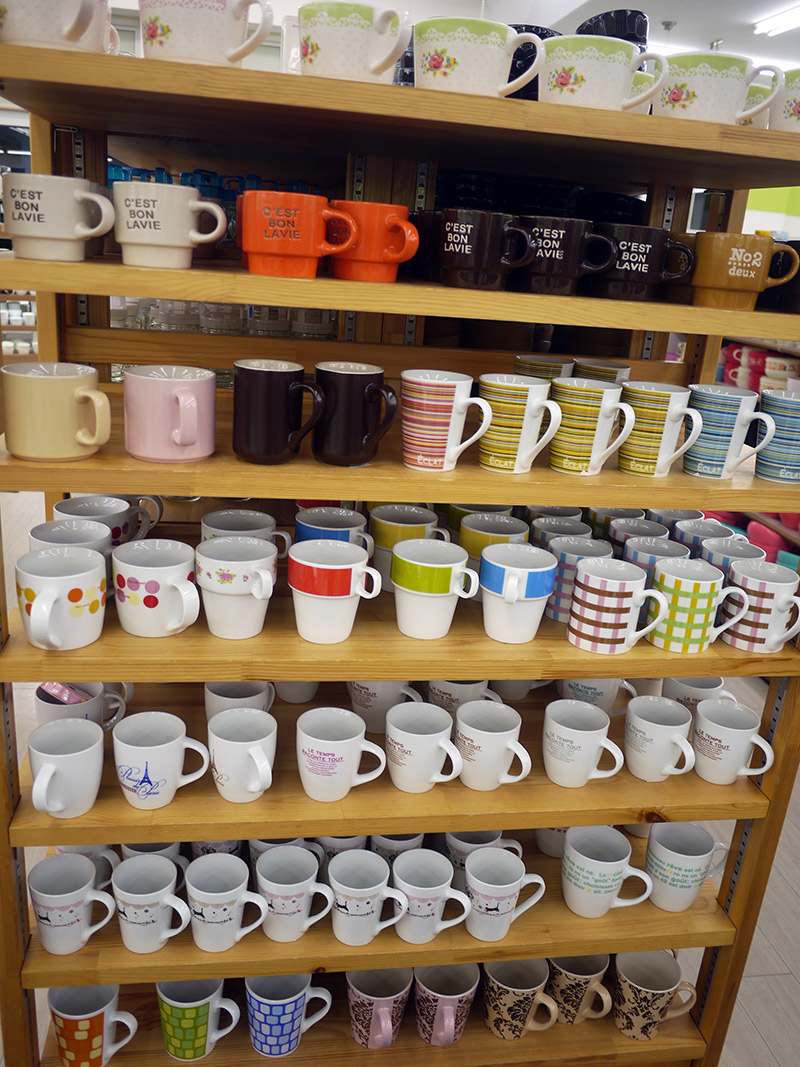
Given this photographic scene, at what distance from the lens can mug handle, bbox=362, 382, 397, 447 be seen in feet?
3.84

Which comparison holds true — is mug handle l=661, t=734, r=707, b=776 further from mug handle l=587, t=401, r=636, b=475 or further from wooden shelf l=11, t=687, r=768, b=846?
mug handle l=587, t=401, r=636, b=475

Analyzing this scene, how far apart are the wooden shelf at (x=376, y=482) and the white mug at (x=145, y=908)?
64 cm

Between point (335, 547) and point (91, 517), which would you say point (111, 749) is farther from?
point (335, 547)

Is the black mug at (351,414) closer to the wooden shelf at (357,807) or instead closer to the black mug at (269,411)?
the black mug at (269,411)

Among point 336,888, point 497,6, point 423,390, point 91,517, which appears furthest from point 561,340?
point 497,6

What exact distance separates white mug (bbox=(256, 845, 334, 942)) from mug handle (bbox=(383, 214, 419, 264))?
0.96 m

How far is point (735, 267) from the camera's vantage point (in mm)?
1231

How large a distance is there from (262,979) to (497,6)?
5.36 meters

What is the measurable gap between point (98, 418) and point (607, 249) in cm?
74

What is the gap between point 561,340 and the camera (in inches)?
70.2

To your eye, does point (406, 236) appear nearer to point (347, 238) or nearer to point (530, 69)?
point (347, 238)

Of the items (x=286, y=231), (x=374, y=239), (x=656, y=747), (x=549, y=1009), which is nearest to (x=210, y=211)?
(x=286, y=231)

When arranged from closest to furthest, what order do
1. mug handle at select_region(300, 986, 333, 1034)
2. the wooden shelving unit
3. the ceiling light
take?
1. the wooden shelving unit
2. mug handle at select_region(300, 986, 333, 1034)
3. the ceiling light

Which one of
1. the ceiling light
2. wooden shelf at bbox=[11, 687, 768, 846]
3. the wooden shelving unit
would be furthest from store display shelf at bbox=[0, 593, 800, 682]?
the ceiling light
